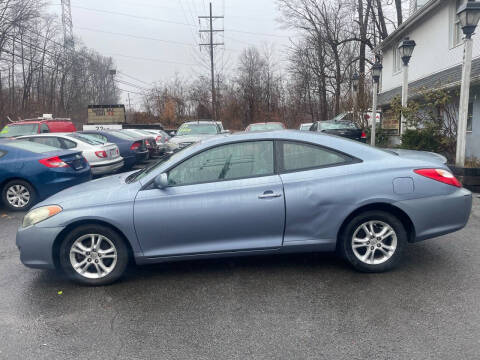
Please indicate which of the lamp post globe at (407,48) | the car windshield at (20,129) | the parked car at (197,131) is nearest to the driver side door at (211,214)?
the parked car at (197,131)

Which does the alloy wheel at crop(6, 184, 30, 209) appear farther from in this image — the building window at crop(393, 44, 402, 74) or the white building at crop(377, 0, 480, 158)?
the building window at crop(393, 44, 402, 74)

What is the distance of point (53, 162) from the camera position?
7.72 m

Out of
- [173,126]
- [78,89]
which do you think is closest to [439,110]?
[173,126]

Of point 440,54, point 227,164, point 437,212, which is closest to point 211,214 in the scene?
point 227,164

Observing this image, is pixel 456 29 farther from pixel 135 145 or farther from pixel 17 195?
pixel 17 195

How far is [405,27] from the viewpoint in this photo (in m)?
19.0

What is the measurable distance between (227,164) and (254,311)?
152 cm

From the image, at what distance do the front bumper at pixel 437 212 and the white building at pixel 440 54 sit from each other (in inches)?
322

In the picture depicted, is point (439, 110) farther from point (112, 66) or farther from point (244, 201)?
point (112, 66)

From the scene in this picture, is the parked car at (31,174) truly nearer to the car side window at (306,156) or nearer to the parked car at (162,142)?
the parked car at (162,142)

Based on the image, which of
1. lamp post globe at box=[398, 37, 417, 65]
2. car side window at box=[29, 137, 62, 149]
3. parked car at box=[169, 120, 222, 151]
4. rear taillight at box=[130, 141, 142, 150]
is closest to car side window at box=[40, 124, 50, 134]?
rear taillight at box=[130, 141, 142, 150]

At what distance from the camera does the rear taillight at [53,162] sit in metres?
7.67

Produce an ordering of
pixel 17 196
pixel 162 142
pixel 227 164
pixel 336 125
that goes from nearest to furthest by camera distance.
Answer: pixel 227 164 < pixel 17 196 < pixel 336 125 < pixel 162 142

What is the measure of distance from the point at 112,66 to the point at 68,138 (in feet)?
183
